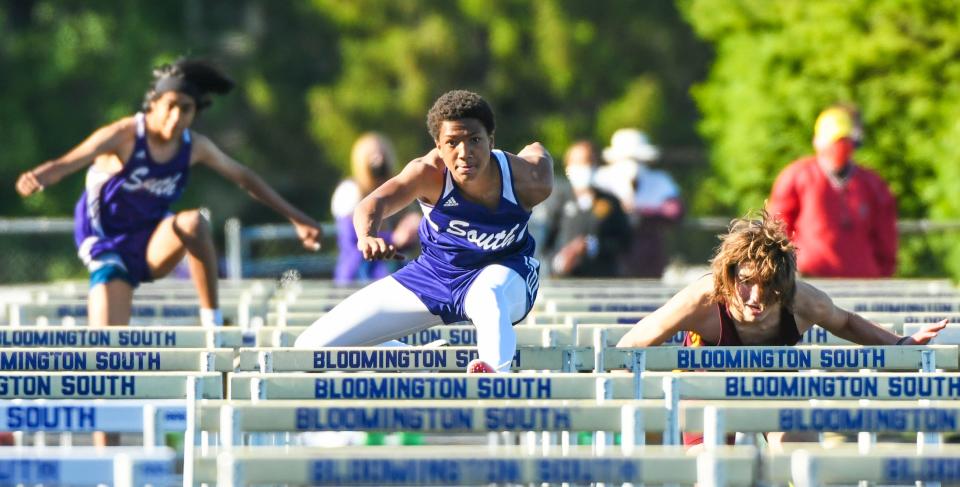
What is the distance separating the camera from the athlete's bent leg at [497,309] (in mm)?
7480

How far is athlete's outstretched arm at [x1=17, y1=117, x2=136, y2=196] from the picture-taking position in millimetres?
9461

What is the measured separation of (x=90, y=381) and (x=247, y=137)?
1253 inches

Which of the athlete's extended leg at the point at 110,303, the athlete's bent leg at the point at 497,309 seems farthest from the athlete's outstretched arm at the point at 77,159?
the athlete's bent leg at the point at 497,309

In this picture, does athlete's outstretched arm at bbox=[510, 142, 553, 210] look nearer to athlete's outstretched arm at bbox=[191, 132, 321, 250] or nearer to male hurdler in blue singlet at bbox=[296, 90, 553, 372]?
male hurdler in blue singlet at bbox=[296, 90, 553, 372]

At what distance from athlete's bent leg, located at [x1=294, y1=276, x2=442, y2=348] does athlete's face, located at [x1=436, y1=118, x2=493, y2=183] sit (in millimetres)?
608

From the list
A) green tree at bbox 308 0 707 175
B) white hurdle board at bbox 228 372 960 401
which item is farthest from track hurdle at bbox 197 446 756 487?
green tree at bbox 308 0 707 175

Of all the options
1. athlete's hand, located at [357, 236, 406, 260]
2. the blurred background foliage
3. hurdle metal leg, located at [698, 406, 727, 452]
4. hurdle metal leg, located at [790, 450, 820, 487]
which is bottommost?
hurdle metal leg, located at [790, 450, 820, 487]

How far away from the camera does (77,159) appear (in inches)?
380

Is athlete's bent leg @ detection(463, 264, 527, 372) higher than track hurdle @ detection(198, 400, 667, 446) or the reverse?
higher

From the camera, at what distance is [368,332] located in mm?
8117

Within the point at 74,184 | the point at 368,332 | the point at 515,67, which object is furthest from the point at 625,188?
the point at 515,67

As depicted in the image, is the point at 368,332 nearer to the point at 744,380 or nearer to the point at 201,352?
the point at 201,352

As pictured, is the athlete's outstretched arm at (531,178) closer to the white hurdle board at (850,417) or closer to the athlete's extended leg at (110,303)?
the white hurdle board at (850,417)

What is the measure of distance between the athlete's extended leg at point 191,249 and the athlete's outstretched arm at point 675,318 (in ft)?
9.68
